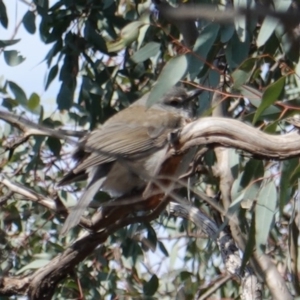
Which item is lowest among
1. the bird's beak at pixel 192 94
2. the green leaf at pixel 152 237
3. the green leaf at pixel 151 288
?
the green leaf at pixel 151 288

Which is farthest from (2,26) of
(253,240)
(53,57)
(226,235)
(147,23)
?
(253,240)

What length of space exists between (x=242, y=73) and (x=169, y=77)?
0.84 feet

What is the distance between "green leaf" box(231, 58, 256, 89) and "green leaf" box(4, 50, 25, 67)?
1008 mm

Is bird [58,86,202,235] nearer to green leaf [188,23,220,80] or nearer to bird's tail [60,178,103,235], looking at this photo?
bird's tail [60,178,103,235]

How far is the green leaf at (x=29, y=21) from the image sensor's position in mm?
3615

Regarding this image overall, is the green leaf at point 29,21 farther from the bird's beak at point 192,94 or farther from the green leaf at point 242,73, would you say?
the green leaf at point 242,73

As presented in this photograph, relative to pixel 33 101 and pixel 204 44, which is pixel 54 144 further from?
pixel 204 44

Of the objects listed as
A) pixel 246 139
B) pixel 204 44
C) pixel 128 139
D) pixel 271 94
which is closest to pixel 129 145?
pixel 128 139

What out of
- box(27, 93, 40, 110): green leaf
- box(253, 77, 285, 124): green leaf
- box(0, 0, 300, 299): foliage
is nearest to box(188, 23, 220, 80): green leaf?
box(0, 0, 300, 299): foliage

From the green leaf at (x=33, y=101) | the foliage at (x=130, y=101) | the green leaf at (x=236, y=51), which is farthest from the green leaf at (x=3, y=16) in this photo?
the green leaf at (x=236, y=51)

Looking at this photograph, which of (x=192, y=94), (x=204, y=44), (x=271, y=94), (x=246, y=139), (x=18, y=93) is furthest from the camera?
(x=192, y=94)

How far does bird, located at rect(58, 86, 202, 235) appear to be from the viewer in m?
3.32

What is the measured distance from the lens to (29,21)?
3.65m

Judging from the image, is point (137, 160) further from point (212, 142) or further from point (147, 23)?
point (212, 142)
